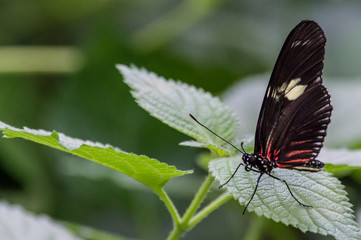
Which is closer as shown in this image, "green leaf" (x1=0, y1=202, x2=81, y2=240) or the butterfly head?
the butterfly head

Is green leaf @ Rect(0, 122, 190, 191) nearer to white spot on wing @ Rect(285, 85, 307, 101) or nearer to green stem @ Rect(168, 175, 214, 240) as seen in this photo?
green stem @ Rect(168, 175, 214, 240)

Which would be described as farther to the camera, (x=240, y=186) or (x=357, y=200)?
(x=357, y=200)

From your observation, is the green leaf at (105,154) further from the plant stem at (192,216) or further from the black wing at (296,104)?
the black wing at (296,104)

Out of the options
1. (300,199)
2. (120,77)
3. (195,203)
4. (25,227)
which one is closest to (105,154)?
(195,203)

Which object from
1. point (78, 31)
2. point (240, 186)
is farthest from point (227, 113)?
point (78, 31)

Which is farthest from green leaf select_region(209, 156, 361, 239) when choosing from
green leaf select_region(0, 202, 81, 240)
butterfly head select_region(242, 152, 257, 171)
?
green leaf select_region(0, 202, 81, 240)

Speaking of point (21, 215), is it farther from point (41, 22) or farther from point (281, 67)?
point (41, 22)

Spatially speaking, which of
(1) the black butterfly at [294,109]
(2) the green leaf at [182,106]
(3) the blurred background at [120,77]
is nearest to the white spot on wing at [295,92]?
(1) the black butterfly at [294,109]
